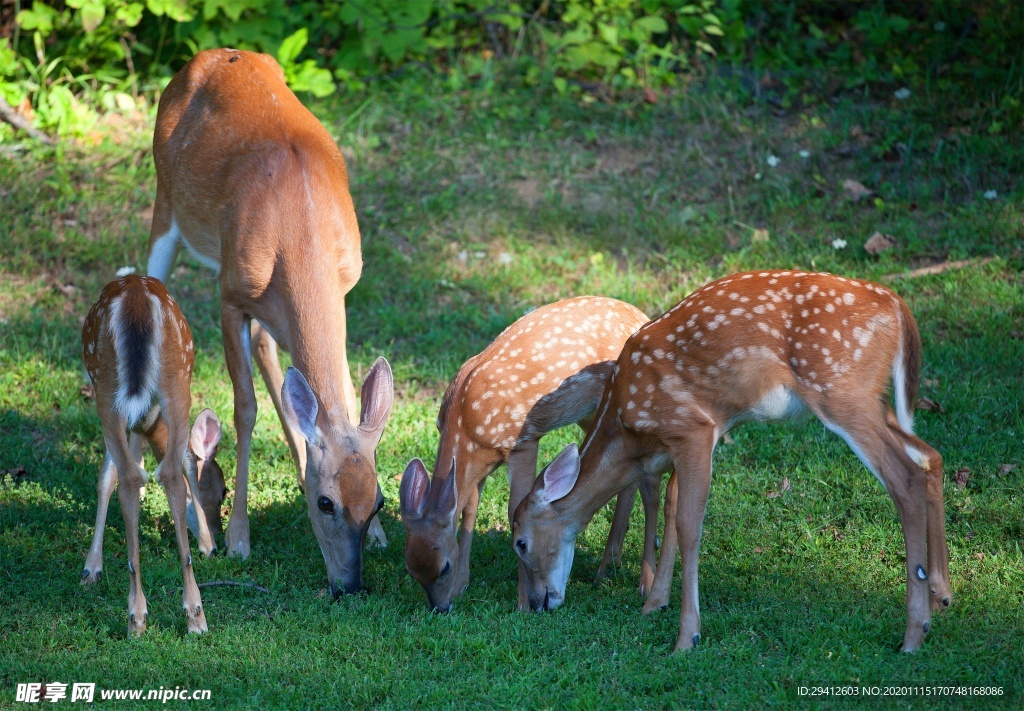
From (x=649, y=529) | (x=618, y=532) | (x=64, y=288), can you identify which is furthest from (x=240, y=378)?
(x=64, y=288)

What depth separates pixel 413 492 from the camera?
581 centimetres

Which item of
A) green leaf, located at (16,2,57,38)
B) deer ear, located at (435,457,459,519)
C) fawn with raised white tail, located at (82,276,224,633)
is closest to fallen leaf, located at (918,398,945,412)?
deer ear, located at (435,457,459,519)

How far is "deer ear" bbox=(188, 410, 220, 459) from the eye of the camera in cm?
657

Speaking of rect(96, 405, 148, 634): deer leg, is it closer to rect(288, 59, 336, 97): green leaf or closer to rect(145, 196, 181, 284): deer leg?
rect(145, 196, 181, 284): deer leg

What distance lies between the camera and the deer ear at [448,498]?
5805 mm

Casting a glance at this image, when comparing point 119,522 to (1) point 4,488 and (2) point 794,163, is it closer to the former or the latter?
(1) point 4,488

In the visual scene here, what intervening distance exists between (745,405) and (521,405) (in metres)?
1.23

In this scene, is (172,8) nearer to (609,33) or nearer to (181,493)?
(609,33)

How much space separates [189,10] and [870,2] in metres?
6.44

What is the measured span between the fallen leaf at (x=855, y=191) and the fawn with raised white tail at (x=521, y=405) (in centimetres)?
426

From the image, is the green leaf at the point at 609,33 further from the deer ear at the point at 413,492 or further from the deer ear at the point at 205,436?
Answer: the deer ear at the point at 413,492

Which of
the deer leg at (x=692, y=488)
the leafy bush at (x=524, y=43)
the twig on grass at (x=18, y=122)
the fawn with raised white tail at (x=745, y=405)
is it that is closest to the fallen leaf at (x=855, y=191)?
the leafy bush at (x=524, y=43)

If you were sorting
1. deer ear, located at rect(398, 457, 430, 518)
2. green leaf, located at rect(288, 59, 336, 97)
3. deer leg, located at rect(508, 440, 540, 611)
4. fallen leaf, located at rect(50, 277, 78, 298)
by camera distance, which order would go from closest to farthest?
deer ear, located at rect(398, 457, 430, 518)
deer leg, located at rect(508, 440, 540, 611)
fallen leaf, located at rect(50, 277, 78, 298)
green leaf, located at rect(288, 59, 336, 97)

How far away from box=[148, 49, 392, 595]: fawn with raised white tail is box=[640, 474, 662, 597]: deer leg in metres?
1.38
